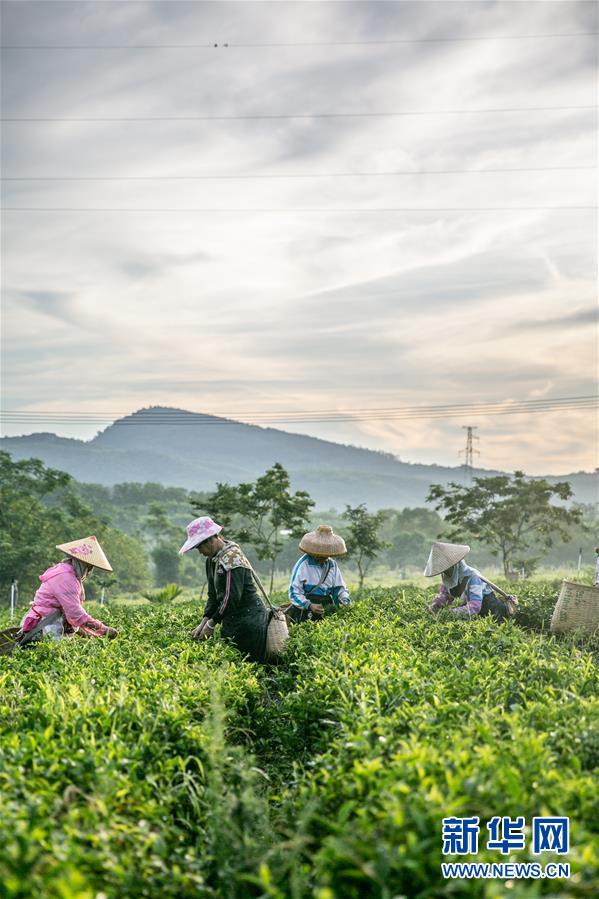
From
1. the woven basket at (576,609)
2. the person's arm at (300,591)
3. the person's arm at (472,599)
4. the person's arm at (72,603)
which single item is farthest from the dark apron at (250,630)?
the woven basket at (576,609)

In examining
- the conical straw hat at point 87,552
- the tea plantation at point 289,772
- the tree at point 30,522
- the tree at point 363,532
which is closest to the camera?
the tea plantation at point 289,772

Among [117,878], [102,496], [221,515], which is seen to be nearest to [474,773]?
[117,878]

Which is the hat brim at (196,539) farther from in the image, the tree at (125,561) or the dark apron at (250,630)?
the tree at (125,561)

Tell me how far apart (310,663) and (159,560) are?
44.8m

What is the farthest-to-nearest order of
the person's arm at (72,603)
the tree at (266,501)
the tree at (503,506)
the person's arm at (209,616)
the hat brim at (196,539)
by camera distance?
the tree at (503,506), the tree at (266,501), the person's arm at (72,603), the person's arm at (209,616), the hat brim at (196,539)

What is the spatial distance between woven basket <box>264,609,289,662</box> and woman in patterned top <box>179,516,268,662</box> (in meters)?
0.05

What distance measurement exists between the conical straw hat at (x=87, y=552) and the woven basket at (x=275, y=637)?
5.79 ft

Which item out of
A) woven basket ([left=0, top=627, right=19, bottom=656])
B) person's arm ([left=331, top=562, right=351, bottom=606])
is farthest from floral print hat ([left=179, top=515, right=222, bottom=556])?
person's arm ([left=331, top=562, right=351, bottom=606])

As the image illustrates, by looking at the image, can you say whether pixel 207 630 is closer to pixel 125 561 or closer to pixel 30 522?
pixel 30 522

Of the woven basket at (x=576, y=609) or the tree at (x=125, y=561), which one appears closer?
the woven basket at (x=576, y=609)

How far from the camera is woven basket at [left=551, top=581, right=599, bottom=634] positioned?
7.39m

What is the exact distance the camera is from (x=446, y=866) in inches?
98.9

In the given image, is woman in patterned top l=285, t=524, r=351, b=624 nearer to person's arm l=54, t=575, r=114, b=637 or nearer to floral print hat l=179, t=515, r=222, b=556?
floral print hat l=179, t=515, r=222, b=556

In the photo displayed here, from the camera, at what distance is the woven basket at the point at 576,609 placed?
24.2 ft
